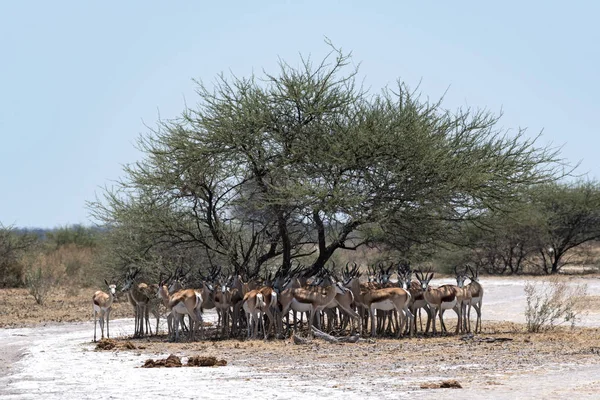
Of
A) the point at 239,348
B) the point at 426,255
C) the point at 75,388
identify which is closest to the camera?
the point at 75,388

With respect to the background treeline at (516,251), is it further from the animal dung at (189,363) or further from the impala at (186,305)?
the animal dung at (189,363)

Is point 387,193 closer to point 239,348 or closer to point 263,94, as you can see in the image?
point 263,94

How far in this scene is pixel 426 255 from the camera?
83.9 feet

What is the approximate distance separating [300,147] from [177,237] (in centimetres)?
433

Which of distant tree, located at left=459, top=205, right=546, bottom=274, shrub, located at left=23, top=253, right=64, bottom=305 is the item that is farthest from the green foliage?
distant tree, located at left=459, top=205, right=546, bottom=274

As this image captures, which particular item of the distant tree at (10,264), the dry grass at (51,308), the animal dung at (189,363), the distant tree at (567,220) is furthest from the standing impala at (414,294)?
the distant tree at (10,264)

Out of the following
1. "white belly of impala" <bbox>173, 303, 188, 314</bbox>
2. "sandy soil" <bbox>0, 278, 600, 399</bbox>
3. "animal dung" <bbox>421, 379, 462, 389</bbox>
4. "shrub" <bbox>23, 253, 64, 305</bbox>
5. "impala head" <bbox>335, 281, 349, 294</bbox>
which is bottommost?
"animal dung" <bbox>421, 379, 462, 389</bbox>

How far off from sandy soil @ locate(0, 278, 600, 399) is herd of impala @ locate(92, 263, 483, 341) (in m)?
0.78

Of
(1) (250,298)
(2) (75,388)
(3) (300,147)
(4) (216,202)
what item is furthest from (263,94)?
(2) (75,388)

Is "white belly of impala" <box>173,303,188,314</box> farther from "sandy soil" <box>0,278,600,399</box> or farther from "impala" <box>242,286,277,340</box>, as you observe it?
"impala" <box>242,286,277,340</box>

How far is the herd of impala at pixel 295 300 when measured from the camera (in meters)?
20.6

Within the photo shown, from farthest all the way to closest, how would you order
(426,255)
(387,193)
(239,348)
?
(426,255) → (387,193) → (239,348)

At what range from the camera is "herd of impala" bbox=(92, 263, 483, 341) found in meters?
20.6

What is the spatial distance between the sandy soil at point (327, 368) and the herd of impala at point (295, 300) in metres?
0.78
